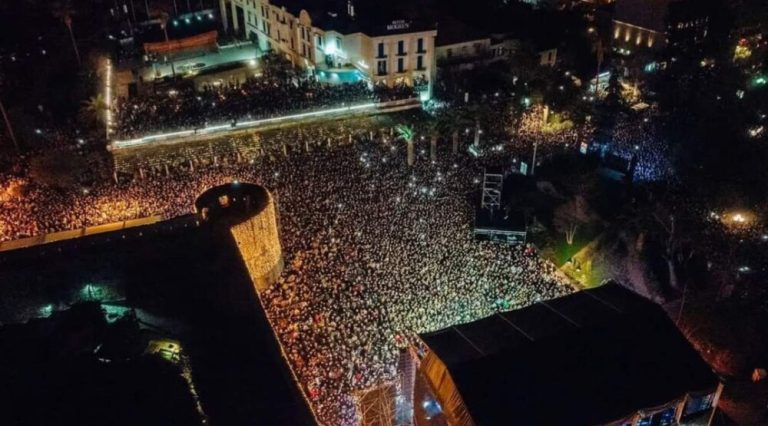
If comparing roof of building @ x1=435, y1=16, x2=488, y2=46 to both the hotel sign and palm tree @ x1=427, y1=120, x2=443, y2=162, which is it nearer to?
the hotel sign

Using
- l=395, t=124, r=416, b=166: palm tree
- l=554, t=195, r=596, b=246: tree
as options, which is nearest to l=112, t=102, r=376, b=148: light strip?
l=395, t=124, r=416, b=166: palm tree

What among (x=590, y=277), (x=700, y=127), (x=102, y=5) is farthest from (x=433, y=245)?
(x=102, y=5)

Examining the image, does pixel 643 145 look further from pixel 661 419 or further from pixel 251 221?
pixel 251 221

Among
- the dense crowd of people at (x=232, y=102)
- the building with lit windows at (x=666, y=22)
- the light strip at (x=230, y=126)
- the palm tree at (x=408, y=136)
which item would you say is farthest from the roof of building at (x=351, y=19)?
the building with lit windows at (x=666, y=22)

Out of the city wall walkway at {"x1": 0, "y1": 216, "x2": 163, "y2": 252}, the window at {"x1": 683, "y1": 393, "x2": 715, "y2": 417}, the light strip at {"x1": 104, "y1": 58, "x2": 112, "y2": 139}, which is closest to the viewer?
the window at {"x1": 683, "y1": 393, "x2": 715, "y2": 417}

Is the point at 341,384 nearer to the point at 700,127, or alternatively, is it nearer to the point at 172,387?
the point at 172,387

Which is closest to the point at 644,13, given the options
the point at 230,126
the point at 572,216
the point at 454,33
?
the point at 454,33
